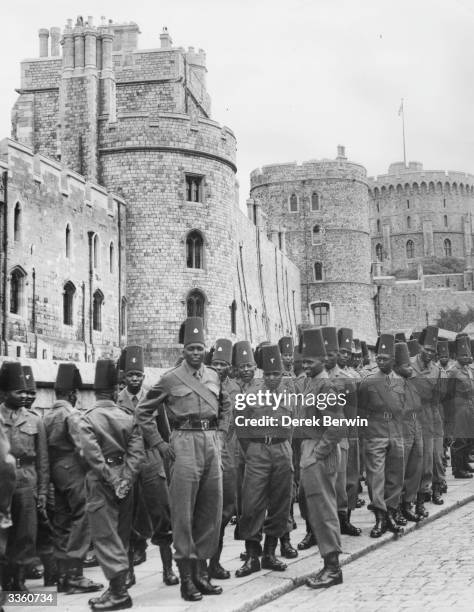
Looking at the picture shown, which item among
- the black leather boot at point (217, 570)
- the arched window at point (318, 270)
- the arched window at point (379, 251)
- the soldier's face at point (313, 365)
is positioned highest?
the arched window at point (379, 251)

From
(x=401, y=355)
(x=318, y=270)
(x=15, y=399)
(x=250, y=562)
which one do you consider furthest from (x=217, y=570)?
(x=318, y=270)

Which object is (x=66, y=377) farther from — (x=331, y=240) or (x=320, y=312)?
(x=331, y=240)

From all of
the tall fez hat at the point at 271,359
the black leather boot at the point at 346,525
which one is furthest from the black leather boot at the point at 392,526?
the tall fez hat at the point at 271,359

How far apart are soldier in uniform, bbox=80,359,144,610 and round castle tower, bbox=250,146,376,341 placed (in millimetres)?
51093

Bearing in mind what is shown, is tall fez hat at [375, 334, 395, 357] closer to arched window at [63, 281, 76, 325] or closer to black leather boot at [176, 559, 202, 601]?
black leather boot at [176, 559, 202, 601]

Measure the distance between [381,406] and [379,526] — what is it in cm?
132

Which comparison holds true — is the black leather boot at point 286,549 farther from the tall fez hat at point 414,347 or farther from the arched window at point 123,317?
the arched window at point 123,317

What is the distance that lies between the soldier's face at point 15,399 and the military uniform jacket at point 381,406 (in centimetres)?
427

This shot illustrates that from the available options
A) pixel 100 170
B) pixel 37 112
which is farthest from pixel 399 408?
pixel 37 112

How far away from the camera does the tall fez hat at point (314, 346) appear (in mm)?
8891

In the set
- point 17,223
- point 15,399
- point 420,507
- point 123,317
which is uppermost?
point 17,223

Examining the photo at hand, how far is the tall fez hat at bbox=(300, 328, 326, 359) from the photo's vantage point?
29.2 ft

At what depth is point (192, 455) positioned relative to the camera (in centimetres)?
798

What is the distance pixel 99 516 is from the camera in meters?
7.63
